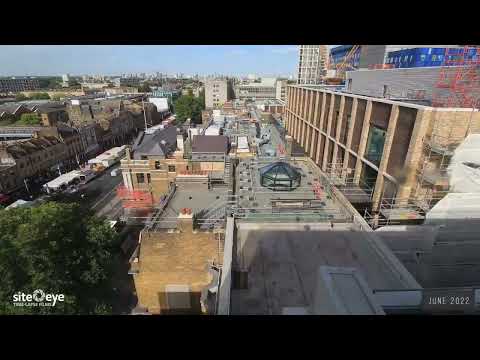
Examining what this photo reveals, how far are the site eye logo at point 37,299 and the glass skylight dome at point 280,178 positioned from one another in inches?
443

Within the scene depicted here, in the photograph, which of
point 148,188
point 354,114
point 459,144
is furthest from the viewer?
point 148,188

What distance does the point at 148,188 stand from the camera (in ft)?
93.2

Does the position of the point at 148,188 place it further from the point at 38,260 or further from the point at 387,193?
the point at 387,193

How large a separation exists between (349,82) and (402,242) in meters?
31.1

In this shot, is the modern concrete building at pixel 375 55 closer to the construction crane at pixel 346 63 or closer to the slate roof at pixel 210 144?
the construction crane at pixel 346 63

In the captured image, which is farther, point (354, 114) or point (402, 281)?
point (354, 114)

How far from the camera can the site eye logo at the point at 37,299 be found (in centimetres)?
1138

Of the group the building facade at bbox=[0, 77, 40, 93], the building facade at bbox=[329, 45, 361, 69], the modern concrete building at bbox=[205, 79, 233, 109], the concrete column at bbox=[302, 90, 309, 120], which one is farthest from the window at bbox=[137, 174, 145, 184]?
the building facade at bbox=[0, 77, 40, 93]

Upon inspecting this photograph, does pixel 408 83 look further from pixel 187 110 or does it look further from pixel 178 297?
pixel 187 110

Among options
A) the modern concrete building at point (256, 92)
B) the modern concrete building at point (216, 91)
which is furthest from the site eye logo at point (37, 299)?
the modern concrete building at point (256, 92)

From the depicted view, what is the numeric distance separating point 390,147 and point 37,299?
2222 cm

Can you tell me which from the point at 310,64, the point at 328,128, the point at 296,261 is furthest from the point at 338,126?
the point at 310,64

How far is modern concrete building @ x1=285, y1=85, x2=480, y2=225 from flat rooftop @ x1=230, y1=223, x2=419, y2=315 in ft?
16.2
